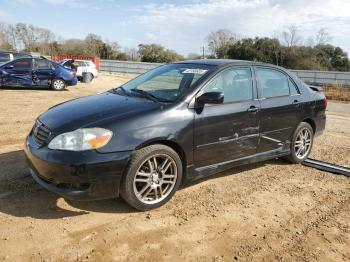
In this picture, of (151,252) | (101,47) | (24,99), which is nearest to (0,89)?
(24,99)

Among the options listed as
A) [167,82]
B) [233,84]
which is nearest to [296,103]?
[233,84]

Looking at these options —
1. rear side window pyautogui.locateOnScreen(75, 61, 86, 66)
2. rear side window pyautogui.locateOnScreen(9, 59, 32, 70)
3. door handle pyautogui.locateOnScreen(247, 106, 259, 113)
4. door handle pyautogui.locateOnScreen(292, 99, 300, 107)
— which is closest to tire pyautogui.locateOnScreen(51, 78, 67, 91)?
rear side window pyautogui.locateOnScreen(9, 59, 32, 70)

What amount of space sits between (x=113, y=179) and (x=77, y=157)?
43 cm

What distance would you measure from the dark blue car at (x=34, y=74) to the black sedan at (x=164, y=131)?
39.1ft

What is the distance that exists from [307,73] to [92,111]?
28.5 metres

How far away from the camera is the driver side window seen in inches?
183

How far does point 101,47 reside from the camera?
186 feet

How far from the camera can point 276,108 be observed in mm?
5320

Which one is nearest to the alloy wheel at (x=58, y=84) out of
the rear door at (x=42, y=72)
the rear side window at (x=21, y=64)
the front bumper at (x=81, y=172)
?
the rear door at (x=42, y=72)

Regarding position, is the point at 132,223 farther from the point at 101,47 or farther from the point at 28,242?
the point at 101,47

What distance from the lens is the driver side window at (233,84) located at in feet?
15.2

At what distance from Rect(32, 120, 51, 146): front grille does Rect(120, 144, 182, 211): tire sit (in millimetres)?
932

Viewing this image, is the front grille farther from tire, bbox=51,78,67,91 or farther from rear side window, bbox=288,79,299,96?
tire, bbox=51,78,67,91

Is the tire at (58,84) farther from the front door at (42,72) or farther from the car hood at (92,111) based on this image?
the car hood at (92,111)
